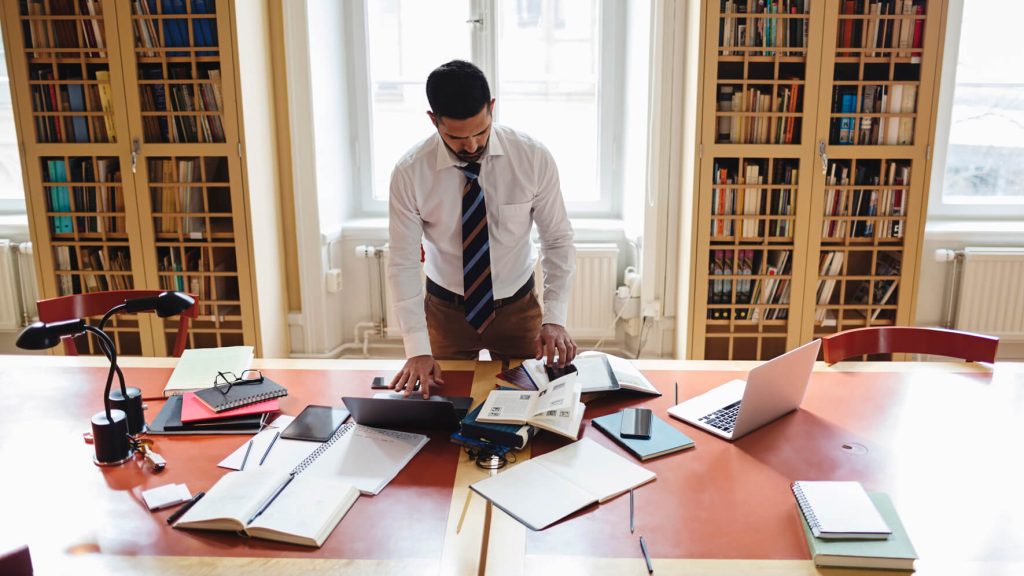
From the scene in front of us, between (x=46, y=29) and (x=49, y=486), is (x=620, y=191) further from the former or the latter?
(x=49, y=486)

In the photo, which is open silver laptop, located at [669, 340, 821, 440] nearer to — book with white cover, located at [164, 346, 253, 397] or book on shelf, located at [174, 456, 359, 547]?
book on shelf, located at [174, 456, 359, 547]

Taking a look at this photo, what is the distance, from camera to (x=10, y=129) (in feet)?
13.1

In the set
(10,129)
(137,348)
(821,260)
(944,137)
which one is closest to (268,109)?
(137,348)

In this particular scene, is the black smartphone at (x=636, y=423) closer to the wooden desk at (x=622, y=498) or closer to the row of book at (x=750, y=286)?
the wooden desk at (x=622, y=498)

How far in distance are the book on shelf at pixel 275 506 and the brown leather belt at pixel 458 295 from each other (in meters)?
0.91

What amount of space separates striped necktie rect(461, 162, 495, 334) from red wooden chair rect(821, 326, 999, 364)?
37.3 inches

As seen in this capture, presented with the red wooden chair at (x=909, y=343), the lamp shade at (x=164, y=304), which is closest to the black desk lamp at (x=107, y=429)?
the lamp shade at (x=164, y=304)

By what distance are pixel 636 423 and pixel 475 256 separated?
2.38ft

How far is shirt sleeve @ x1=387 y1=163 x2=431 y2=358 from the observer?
2.02 m

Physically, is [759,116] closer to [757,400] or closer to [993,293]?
[993,293]

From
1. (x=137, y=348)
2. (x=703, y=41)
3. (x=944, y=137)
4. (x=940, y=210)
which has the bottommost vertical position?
(x=137, y=348)

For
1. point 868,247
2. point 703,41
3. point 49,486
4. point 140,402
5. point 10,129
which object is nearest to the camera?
point 49,486

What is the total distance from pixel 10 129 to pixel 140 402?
→ 10.3ft

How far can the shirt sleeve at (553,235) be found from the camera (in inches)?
84.5
